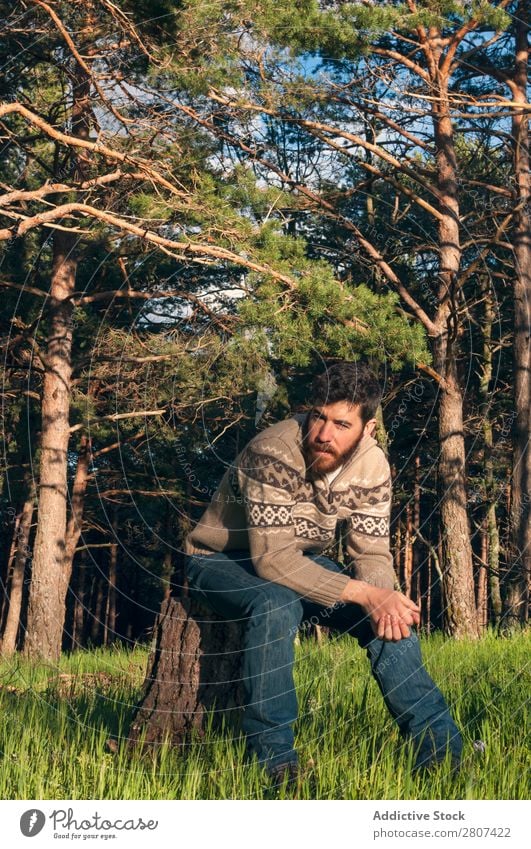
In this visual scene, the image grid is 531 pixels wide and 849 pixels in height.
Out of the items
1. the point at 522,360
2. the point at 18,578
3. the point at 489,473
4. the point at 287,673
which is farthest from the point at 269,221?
the point at 18,578

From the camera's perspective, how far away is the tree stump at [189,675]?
3863mm

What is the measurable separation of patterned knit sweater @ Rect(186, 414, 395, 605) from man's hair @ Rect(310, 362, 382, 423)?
20 centimetres

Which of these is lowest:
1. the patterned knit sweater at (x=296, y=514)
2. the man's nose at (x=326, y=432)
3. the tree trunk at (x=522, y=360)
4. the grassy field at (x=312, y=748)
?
the grassy field at (x=312, y=748)

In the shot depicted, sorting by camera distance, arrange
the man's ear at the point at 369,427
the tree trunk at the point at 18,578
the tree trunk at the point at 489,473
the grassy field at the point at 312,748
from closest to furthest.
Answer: the grassy field at the point at 312,748, the man's ear at the point at 369,427, the tree trunk at the point at 489,473, the tree trunk at the point at 18,578

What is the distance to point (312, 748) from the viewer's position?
11.5 feet

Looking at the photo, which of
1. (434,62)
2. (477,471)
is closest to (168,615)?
(434,62)

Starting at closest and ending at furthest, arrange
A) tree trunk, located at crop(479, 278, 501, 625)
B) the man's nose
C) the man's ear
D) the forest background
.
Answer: the man's nose → the man's ear → the forest background → tree trunk, located at crop(479, 278, 501, 625)

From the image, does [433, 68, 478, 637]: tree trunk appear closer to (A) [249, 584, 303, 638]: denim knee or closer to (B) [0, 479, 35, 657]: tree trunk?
(A) [249, 584, 303, 638]: denim knee

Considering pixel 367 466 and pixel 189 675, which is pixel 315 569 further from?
pixel 189 675

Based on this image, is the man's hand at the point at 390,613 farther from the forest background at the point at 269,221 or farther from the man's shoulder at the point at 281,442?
the forest background at the point at 269,221

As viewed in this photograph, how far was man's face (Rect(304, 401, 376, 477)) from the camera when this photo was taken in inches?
130

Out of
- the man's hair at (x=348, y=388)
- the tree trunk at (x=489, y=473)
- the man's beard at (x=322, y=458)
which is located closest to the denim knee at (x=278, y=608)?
the man's beard at (x=322, y=458)

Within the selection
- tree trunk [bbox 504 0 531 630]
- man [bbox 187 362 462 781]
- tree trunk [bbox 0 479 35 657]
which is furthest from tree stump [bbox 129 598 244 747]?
tree trunk [bbox 0 479 35 657]

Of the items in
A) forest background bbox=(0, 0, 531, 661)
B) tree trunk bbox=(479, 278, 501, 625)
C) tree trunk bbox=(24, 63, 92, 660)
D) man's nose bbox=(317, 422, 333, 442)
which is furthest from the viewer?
tree trunk bbox=(24, 63, 92, 660)
